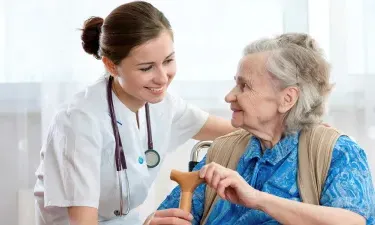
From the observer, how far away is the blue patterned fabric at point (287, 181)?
68.6 inches

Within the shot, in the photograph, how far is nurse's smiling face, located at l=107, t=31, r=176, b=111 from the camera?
2.14 m

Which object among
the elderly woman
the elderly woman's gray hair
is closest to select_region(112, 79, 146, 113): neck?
the elderly woman

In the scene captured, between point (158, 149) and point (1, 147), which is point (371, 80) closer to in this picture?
point (158, 149)

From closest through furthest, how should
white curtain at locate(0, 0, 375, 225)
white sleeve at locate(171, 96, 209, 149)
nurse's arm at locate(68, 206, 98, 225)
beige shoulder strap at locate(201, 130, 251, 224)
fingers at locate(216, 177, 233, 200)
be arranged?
1. fingers at locate(216, 177, 233, 200)
2. beige shoulder strap at locate(201, 130, 251, 224)
3. nurse's arm at locate(68, 206, 98, 225)
4. white sleeve at locate(171, 96, 209, 149)
5. white curtain at locate(0, 0, 375, 225)

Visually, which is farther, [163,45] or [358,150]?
[163,45]

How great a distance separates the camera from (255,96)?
190 centimetres

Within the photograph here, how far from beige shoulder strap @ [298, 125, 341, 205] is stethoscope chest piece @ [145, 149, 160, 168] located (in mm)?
599

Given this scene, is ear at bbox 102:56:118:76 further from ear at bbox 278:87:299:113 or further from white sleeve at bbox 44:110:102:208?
ear at bbox 278:87:299:113

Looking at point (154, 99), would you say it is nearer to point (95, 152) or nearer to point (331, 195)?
point (95, 152)

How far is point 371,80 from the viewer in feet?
10.3

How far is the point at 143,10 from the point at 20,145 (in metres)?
1.23

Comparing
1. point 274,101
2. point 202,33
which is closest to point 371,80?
point 202,33

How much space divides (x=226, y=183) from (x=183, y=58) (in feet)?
5.05

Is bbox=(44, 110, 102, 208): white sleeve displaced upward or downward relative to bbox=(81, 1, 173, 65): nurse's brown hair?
downward
